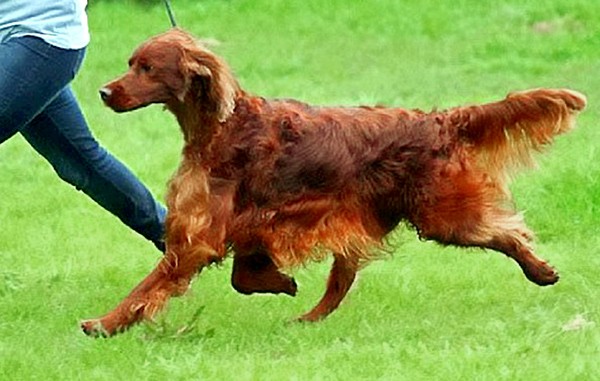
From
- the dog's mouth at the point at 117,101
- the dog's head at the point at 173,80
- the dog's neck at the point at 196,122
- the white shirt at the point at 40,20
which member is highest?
the white shirt at the point at 40,20

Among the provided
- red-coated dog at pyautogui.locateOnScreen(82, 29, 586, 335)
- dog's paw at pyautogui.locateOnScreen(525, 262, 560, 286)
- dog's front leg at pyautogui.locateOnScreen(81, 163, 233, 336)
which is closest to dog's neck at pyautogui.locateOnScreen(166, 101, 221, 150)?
red-coated dog at pyautogui.locateOnScreen(82, 29, 586, 335)

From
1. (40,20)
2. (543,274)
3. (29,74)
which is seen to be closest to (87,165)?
(29,74)

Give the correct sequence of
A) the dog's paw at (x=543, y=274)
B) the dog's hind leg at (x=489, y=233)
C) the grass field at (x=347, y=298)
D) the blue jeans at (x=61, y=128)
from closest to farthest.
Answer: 1. the grass field at (x=347, y=298)
2. the blue jeans at (x=61, y=128)
3. the dog's hind leg at (x=489, y=233)
4. the dog's paw at (x=543, y=274)

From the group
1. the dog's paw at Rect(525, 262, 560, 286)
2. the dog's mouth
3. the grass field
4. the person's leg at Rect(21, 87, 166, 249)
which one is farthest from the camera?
the person's leg at Rect(21, 87, 166, 249)

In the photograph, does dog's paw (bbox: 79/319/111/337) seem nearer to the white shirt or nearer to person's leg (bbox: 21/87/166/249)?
person's leg (bbox: 21/87/166/249)

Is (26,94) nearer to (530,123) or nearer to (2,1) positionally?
(2,1)

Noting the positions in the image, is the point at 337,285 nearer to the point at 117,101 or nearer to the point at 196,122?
the point at 196,122

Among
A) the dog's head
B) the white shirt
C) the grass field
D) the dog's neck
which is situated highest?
the white shirt

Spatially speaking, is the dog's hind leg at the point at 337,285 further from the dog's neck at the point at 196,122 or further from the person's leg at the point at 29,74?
the person's leg at the point at 29,74

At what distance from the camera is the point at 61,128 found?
285 inches

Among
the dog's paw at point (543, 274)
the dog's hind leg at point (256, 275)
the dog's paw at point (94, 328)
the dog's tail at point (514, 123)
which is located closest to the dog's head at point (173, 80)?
the dog's hind leg at point (256, 275)

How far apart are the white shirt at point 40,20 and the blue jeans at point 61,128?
0.03 m

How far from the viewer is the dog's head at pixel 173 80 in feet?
21.6

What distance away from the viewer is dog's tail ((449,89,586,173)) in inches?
272
